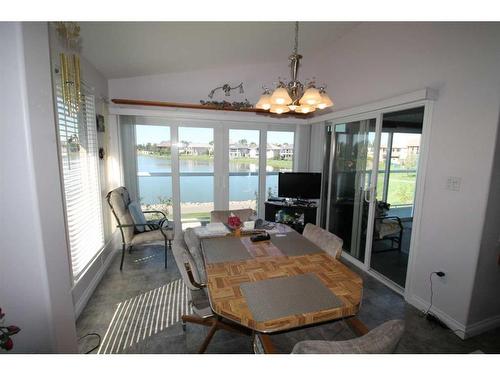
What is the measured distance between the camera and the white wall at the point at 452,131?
1750 millimetres

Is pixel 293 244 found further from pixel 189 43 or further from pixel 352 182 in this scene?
pixel 189 43

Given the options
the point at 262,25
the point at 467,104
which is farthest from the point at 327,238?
the point at 262,25

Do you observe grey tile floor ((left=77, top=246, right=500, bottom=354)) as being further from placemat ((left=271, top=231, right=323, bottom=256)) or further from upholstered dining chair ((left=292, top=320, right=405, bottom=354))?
upholstered dining chair ((left=292, top=320, right=405, bottom=354))

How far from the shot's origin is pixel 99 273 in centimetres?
278

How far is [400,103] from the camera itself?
236 centimetres

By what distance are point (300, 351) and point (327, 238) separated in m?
1.26

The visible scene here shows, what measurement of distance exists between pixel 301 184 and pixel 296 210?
17.0 inches

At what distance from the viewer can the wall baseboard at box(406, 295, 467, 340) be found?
195cm

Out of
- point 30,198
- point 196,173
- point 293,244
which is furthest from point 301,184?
point 30,198

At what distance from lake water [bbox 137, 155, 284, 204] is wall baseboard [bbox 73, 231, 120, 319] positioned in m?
0.74

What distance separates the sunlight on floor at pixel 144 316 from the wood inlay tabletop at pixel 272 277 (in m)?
0.98

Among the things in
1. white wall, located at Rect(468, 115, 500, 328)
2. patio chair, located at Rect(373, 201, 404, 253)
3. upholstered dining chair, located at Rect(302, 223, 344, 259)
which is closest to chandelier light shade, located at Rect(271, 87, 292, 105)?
upholstered dining chair, located at Rect(302, 223, 344, 259)

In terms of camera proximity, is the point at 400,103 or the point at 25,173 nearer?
the point at 25,173
